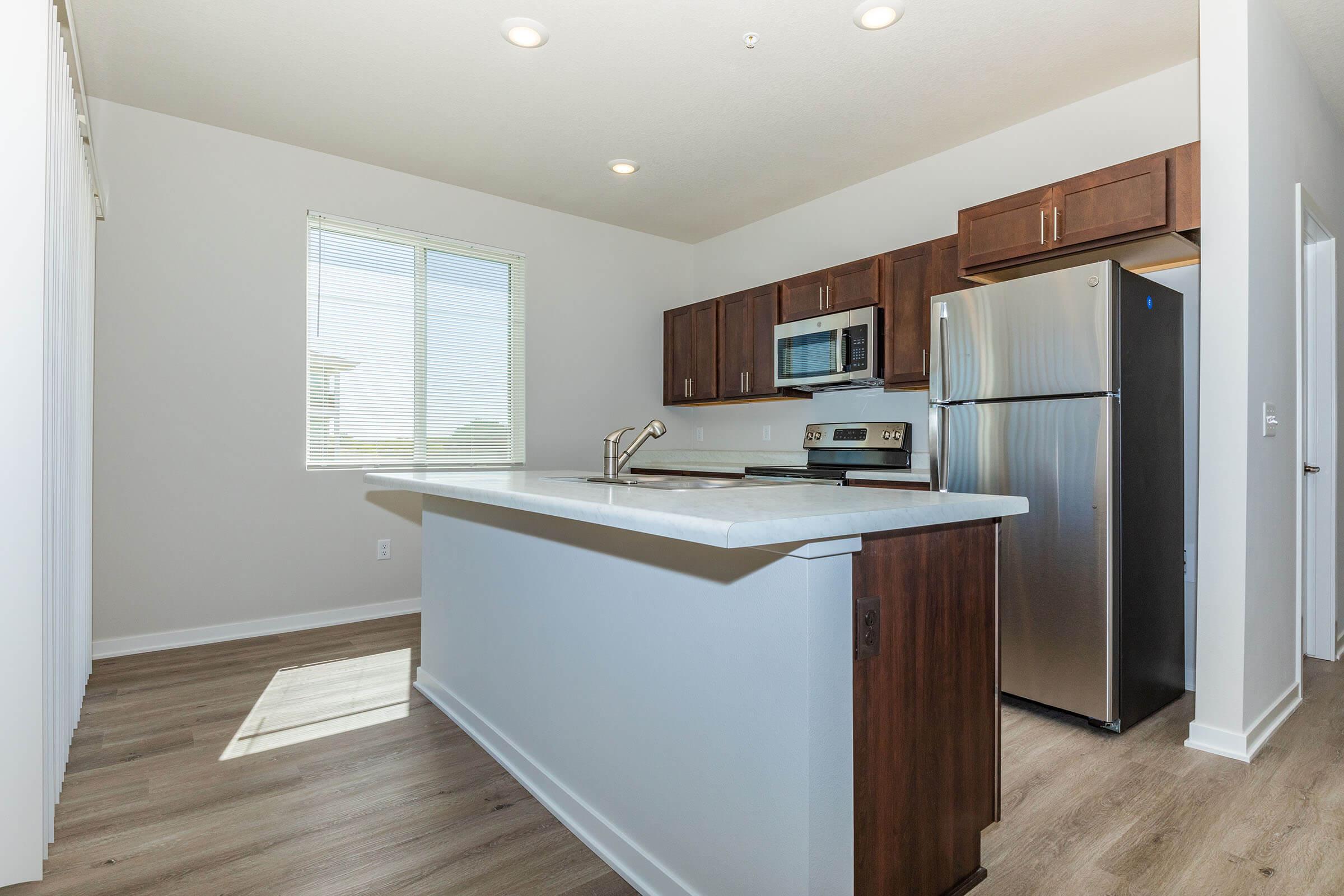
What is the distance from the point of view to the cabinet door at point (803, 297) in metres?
4.21

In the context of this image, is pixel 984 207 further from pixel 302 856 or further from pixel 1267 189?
pixel 302 856

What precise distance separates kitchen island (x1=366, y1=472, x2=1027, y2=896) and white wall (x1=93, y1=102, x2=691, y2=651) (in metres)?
2.41

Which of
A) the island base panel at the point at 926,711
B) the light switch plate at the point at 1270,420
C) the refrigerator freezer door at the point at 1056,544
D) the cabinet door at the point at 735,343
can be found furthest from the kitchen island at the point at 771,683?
the cabinet door at the point at 735,343

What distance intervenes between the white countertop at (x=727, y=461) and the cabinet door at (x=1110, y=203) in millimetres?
1230

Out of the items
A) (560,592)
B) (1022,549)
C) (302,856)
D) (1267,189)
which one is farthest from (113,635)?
(1267,189)

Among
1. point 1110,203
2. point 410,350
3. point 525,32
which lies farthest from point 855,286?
point 410,350

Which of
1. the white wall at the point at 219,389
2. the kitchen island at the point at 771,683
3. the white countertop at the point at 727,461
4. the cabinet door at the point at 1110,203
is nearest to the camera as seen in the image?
the kitchen island at the point at 771,683

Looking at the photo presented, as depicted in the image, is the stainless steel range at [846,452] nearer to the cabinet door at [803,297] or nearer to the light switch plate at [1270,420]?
the cabinet door at [803,297]

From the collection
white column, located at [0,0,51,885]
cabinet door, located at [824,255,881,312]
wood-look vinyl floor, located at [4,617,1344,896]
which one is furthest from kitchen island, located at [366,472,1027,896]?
cabinet door, located at [824,255,881,312]

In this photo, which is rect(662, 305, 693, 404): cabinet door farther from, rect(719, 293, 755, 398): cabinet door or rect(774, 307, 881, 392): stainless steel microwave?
rect(774, 307, 881, 392): stainless steel microwave

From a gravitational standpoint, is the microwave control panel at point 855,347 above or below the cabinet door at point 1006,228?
below

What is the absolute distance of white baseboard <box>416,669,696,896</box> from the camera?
1.57 metres

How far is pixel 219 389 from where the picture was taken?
3609 millimetres

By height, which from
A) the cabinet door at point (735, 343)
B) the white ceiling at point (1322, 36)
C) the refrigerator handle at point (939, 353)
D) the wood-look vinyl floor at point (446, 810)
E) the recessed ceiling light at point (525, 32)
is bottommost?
the wood-look vinyl floor at point (446, 810)
